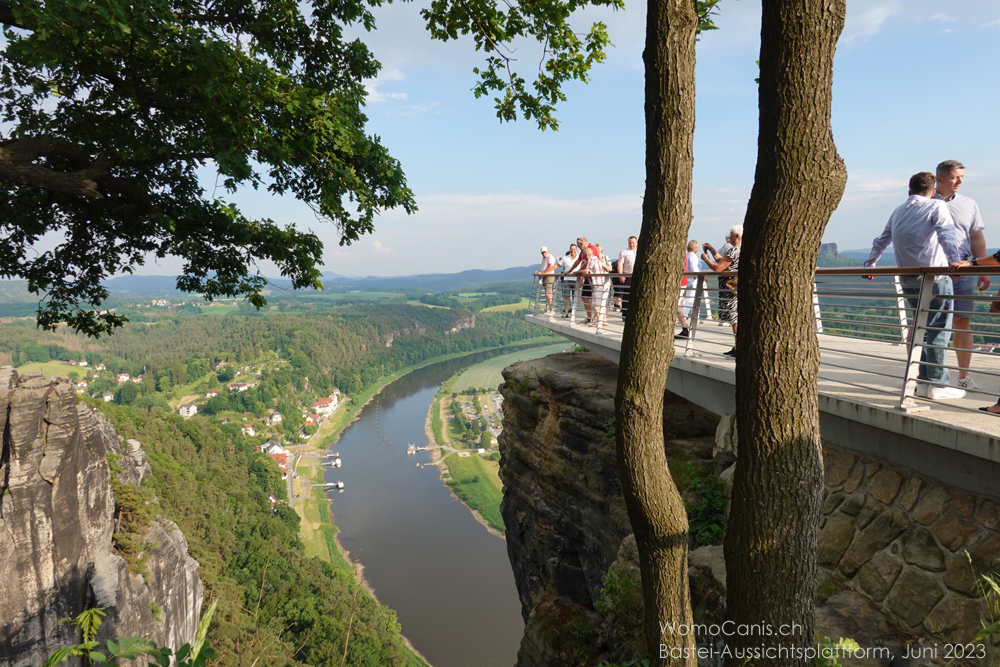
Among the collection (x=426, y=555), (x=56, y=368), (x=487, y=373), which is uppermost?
(x=56, y=368)

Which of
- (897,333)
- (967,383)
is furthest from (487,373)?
(967,383)

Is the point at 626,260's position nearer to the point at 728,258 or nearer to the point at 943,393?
the point at 728,258

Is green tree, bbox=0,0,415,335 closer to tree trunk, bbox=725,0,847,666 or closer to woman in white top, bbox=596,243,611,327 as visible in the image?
tree trunk, bbox=725,0,847,666

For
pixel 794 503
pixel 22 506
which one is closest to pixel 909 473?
pixel 794 503

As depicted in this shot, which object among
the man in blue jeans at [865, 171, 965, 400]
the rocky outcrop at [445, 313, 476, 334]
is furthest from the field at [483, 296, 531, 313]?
the man in blue jeans at [865, 171, 965, 400]

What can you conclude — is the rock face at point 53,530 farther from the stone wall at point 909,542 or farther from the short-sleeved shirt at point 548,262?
the stone wall at point 909,542

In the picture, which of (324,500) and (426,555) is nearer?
(426,555)

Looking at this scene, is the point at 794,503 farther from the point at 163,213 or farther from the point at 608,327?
the point at 608,327
